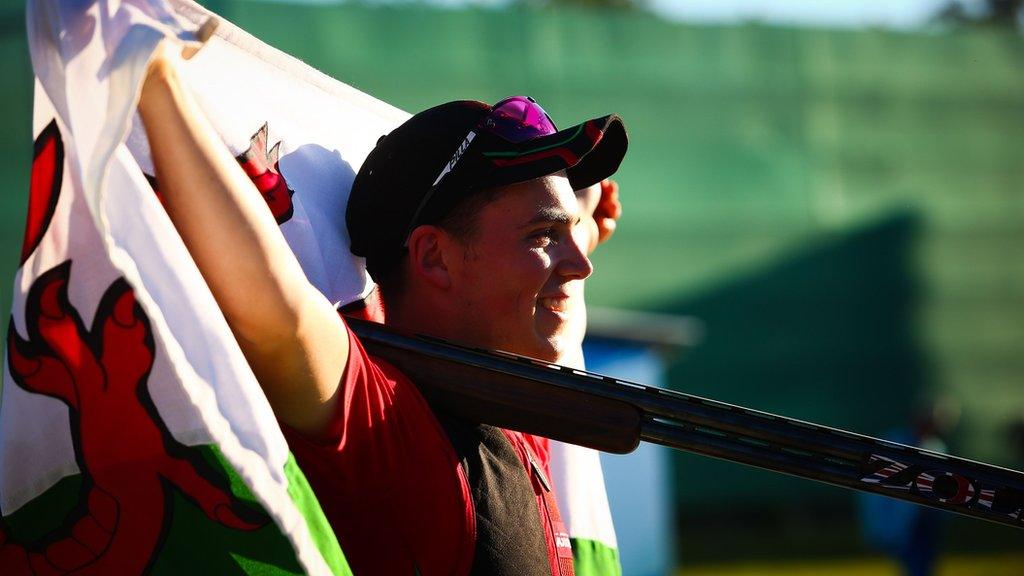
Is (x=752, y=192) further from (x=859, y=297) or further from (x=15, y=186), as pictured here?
(x=15, y=186)

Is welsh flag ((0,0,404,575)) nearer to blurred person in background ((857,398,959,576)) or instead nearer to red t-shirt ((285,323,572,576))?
red t-shirt ((285,323,572,576))

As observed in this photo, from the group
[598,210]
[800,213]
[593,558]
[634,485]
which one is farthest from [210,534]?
[800,213]

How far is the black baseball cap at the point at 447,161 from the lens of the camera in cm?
211

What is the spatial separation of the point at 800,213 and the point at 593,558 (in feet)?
29.4

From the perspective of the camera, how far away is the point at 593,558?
2.53 m

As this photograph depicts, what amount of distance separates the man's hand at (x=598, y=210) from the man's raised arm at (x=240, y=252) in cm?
112

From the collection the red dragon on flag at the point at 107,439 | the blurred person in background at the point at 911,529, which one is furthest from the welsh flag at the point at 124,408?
the blurred person in background at the point at 911,529

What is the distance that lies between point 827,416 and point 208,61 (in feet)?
30.7

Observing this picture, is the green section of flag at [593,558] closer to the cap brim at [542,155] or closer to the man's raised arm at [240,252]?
the cap brim at [542,155]

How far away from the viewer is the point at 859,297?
11156mm

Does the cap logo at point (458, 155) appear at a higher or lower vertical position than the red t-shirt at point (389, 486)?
higher

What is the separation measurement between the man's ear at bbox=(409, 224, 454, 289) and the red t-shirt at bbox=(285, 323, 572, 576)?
1.12 feet

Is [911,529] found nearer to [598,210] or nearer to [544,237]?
[598,210]

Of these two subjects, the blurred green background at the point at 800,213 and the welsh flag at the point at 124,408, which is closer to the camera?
the welsh flag at the point at 124,408
